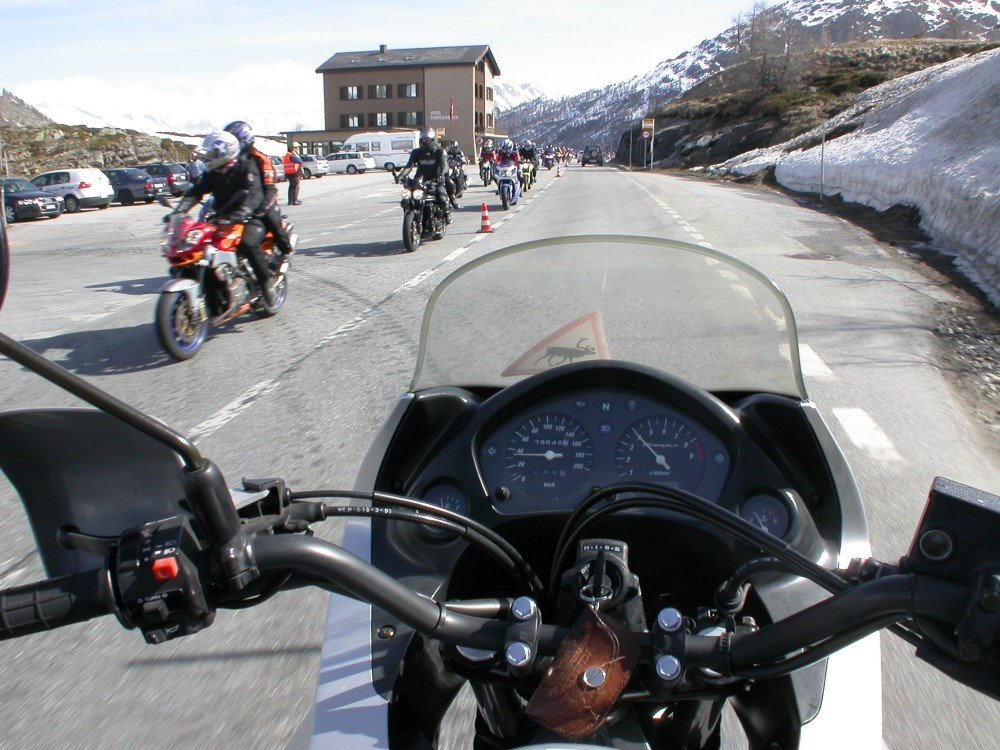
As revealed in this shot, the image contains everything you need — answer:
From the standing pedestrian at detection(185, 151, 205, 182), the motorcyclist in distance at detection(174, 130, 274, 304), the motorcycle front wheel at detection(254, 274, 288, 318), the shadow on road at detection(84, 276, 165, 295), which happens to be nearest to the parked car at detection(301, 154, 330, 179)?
the standing pedestrian at detection(185, 151, 205, 182)

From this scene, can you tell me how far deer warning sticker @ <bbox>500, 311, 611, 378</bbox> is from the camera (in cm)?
262

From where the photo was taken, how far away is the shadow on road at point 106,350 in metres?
7.83

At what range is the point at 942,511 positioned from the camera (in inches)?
46.8

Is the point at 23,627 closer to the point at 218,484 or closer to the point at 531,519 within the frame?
the point at 218,484

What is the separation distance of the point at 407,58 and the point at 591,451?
110102mm

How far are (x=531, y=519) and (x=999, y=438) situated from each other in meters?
4.61

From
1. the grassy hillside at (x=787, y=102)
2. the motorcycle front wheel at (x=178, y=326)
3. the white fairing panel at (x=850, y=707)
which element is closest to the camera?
the white fairing panel at (x=850, y=707)

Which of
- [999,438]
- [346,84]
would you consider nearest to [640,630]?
[999,438]

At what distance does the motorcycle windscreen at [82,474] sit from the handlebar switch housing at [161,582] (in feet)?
1.32

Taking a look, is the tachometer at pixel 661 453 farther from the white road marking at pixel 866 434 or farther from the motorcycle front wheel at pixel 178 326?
the motorcycle front wheel at pixel 178 326

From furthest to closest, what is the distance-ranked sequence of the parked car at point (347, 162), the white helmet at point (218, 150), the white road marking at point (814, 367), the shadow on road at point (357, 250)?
1. the parked car at point (347, 162)
2. the shadow on road at point (357, 250)
3. the white helmet at point (218, 150)
4. the white road marking at point (814, 367)

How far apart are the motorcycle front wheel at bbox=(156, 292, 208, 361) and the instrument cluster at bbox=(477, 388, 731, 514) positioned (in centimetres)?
604

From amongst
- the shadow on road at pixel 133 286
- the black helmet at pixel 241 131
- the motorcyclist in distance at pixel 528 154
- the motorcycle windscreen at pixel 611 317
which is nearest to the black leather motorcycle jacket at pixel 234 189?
the black helmet at pixel 241 131

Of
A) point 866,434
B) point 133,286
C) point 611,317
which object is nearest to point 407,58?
point 133,286
